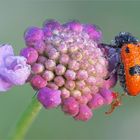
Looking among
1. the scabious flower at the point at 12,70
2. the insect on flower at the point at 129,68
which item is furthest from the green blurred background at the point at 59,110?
the scabious flower at the point at 12,70

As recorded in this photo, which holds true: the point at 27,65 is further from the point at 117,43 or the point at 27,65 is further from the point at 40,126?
the point at 40,126

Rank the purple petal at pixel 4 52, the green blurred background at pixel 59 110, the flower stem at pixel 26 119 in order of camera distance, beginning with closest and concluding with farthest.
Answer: the purple petal at pixel 4 52 < the flower stem at pixel 26 119 < the green blurred background at pixel 59 110

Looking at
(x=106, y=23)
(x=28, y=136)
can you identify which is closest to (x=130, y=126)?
(x=28, y=136)

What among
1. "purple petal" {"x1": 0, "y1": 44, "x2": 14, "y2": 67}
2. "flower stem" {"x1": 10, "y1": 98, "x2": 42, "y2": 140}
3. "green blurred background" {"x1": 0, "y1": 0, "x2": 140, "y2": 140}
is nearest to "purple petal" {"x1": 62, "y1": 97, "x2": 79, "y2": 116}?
"flower stem" {"x1": 10, "y1": 98, "x2": 42, "y2": 140}

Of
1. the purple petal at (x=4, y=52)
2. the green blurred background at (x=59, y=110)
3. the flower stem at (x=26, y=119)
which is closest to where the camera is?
the purple petal at (x=4, y=52)

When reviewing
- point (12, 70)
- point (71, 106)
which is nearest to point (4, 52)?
point (12, 70)

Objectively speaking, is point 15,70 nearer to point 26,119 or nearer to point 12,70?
point 12,70

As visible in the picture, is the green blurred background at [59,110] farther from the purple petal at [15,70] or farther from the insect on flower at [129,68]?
the purple petal at [15,70]

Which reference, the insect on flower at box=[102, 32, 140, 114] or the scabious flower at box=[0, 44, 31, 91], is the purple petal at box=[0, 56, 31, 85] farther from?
the insect on flower at box=[102, 32, 140, 114]
